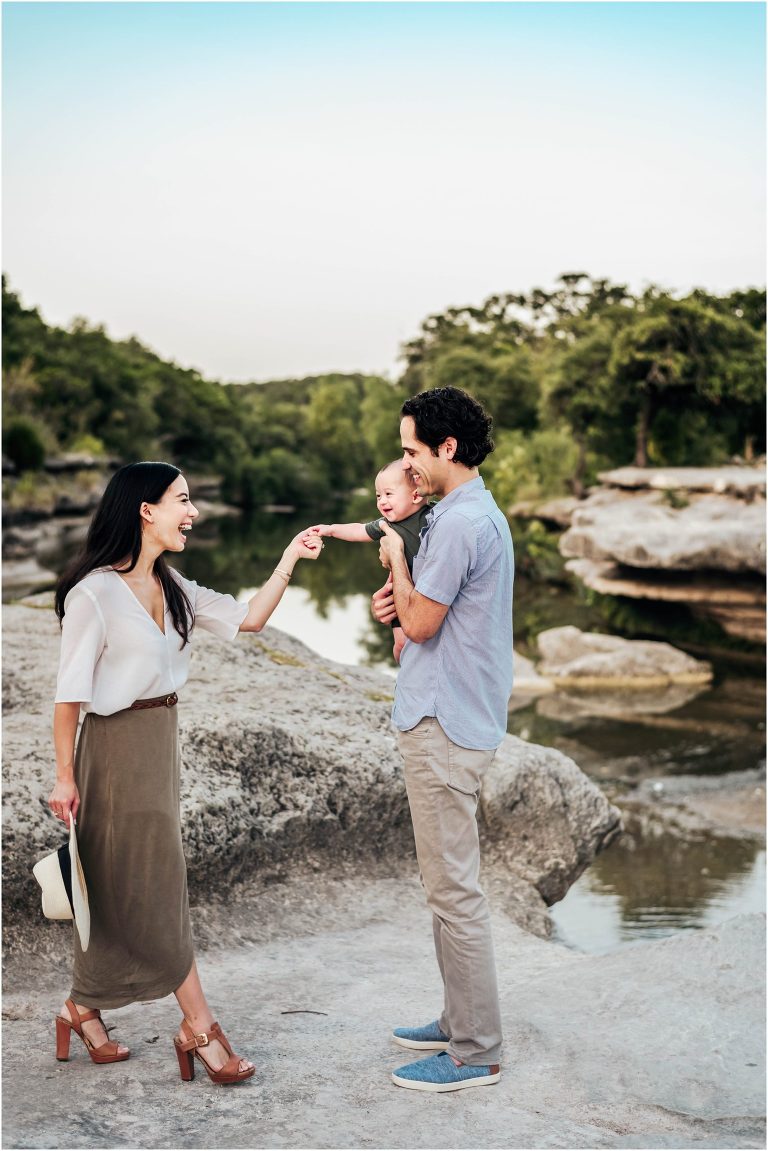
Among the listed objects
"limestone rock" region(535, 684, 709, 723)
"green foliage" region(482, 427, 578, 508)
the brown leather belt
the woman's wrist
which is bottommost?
"limestone rock" region(535, 684, 709, 723)

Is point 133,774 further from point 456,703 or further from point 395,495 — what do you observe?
point 395,495

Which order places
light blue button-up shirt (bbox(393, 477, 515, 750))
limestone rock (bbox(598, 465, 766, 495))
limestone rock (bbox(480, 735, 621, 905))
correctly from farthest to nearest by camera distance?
limestone rock (bbox(598, 465, 766, 495)) → limestone rock (bbox(480, 735, 621, 905)) → light blue button-up shirt (bbox(393, 477, 515, 750))

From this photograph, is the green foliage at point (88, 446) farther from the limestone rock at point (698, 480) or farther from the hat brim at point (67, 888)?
the hat brim at point (67, 888)

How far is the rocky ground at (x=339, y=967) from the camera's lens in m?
3.17

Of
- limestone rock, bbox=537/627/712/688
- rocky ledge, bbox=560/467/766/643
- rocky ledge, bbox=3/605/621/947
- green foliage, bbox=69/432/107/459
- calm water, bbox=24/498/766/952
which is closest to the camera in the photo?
rocky ledge, bbox=3/605/621/947

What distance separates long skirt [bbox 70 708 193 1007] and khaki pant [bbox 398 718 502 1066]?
734 mm

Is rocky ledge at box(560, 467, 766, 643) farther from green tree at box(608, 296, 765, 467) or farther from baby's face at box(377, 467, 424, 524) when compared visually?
baby's face at box(377, 467, 424, 524)

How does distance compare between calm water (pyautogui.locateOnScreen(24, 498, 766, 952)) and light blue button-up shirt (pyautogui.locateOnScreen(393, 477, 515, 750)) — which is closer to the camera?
light blue button-up shirt (pyautogui.locateOnScreen(393, 477, 515, 750))

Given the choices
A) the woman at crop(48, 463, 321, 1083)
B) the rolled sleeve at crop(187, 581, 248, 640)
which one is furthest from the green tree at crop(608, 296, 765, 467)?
the woman at crop(48, 463, 321, 1083)

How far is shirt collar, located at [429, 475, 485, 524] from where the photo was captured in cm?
332

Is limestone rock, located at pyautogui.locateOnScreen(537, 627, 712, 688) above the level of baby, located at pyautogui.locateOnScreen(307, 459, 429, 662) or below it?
below

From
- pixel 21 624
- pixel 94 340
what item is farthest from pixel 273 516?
pixel 21 624

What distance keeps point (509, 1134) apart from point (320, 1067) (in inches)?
25.5

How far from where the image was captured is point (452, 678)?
10.8ft
